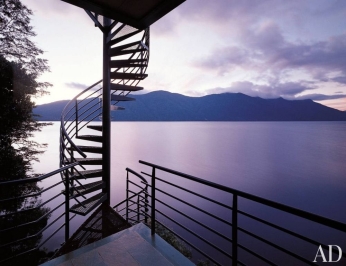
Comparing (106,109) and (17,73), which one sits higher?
(17,73)

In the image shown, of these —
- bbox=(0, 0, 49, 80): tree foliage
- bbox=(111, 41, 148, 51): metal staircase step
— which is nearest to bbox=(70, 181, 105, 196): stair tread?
bbox=(111, 41, 148, 51): metal staircase step

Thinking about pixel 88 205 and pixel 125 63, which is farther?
pixel 125 63

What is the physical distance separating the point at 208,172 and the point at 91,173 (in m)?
25.4

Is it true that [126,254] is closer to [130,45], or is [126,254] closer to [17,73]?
[130,45]

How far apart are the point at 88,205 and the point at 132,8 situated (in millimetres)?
3322

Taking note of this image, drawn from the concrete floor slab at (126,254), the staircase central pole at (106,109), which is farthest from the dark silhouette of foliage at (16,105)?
the concrete floor slab at (126,254)

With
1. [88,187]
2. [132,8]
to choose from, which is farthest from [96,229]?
[132,8]

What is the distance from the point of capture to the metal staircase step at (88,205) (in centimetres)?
325

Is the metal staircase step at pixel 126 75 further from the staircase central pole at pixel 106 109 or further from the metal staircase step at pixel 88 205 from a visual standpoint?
the metal staircase step at pixel 88 205

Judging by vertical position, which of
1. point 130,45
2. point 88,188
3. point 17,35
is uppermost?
point 17,35

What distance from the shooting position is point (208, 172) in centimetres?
2803

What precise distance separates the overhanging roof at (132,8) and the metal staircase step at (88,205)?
2.86 meters

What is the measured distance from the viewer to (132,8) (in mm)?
2100

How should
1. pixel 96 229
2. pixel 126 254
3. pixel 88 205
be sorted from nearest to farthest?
1. pixel 126 254
2. pixel 96 229
3. pixel 88 205
